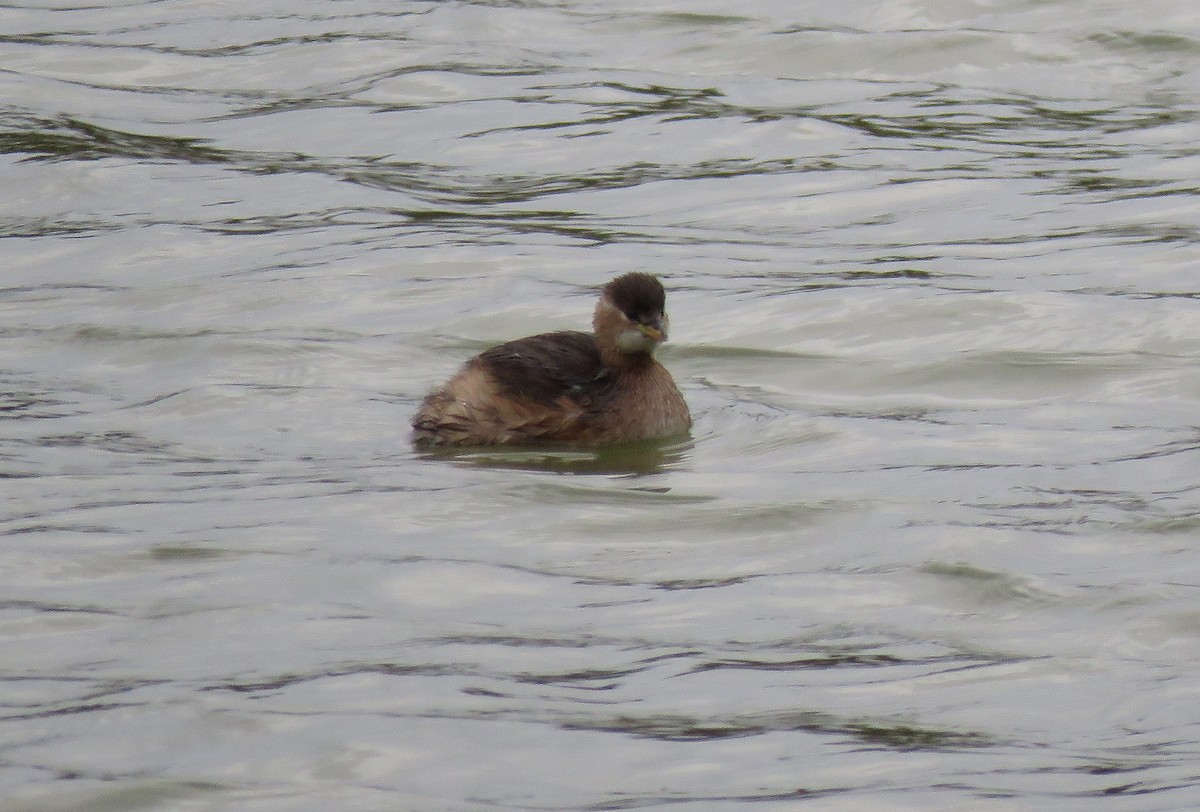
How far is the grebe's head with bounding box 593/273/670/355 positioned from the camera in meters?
8.71

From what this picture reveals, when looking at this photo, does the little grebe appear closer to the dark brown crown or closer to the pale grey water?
the dark brown crown

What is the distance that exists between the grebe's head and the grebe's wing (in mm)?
164

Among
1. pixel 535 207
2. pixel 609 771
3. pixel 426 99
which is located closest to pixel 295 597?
pixel 609 771

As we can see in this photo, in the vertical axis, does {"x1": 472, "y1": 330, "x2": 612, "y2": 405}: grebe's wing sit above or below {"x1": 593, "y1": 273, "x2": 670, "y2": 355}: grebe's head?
below

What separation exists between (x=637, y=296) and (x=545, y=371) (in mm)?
510

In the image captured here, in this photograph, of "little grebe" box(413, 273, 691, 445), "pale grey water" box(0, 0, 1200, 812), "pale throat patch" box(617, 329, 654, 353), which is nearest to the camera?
"pale grey water" box(0, 0, 1200, 812)

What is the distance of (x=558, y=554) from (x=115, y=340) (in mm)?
4029

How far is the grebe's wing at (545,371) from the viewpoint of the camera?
8711mm

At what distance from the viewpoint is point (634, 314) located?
8.77 metres

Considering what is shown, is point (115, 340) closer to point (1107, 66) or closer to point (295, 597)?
point (295, 597)

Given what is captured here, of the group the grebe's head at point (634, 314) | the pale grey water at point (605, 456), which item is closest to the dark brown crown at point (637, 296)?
the grebe's head at point (634, 314)

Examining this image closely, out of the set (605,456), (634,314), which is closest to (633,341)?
(634,314)

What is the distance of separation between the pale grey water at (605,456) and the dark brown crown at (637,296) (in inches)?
23.9

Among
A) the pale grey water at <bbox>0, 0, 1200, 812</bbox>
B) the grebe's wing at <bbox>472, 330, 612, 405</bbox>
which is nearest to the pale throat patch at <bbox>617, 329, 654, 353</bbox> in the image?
the grebe's wing at <bbox>472, 330, 612, 405</bbox>
